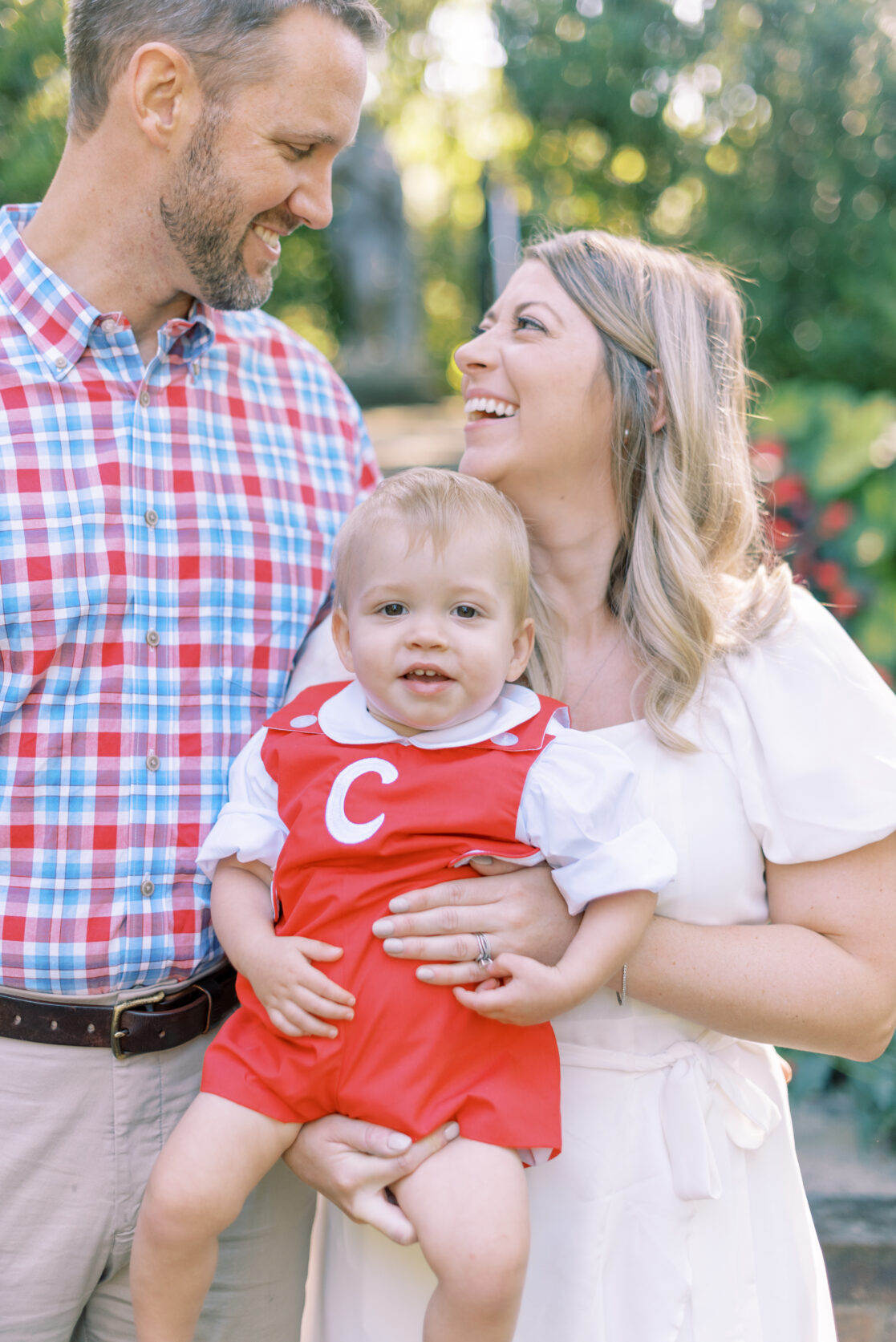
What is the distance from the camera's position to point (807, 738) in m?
1.87

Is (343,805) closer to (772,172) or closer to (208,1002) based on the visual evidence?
(208,1002)

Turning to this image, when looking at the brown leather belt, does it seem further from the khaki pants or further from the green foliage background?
the green foliage background

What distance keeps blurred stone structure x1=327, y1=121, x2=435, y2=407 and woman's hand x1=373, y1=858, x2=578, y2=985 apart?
10611 millimetres

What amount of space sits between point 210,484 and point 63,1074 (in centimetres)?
109

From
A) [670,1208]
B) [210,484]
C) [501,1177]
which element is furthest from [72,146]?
[670,1208]

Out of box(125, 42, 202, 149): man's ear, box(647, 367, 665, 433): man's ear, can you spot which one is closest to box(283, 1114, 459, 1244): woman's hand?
box(647, 367, 665, 433): man's ear

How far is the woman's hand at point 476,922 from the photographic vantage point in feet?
5.45

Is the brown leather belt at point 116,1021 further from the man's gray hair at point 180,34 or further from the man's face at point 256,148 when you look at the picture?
the man's gray hair at point 180,34

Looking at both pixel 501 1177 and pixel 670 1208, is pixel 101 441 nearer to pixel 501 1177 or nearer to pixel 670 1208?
pixel 501 1177

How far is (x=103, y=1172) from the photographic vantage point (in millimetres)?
1971

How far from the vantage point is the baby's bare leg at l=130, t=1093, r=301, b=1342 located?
5.36 ft

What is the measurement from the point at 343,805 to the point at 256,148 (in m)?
1.25

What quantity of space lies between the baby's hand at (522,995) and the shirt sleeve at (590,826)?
13 cm

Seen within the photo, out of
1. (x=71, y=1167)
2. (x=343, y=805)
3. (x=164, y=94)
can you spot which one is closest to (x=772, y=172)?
(x=164, y=94)
